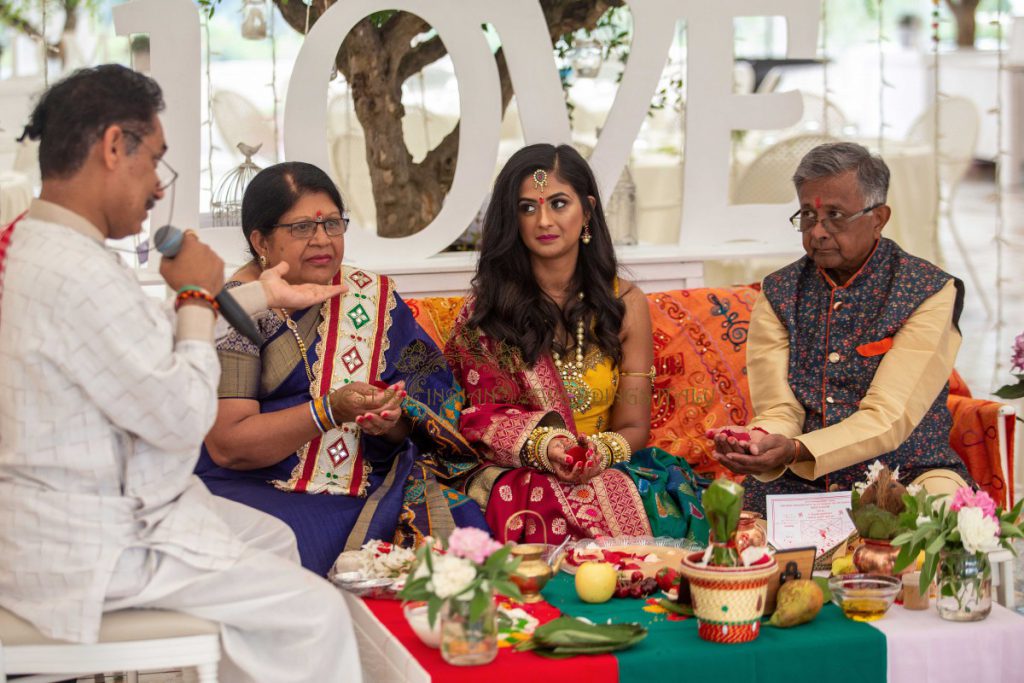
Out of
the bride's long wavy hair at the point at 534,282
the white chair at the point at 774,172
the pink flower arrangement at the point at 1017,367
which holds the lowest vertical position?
the pink flower arrangement at the point at 1017,367

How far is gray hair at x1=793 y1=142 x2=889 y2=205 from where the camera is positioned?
377cm

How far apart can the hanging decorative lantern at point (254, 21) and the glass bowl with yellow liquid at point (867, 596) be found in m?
3.59

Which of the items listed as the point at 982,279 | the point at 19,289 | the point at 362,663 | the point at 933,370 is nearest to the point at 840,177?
the point at 933,370

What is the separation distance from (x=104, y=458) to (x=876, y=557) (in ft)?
5.77

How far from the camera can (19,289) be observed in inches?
100.0

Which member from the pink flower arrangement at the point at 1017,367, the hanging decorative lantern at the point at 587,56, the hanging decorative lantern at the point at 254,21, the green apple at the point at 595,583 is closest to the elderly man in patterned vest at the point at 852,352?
the pink flower arrangement at the point at 1017,367

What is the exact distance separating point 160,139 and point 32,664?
106cm

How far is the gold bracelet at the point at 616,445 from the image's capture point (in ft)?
12.9

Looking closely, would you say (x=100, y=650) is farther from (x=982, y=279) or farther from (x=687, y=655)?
(x=982, y=279)

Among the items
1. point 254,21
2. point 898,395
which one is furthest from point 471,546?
point 254,21

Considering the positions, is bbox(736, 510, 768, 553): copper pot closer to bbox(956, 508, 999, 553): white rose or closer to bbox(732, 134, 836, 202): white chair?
bbox(956, 508, 999, 553): white rose

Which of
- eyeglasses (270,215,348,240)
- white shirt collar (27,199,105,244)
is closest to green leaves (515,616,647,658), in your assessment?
white shirt collar (27,199,105,244)

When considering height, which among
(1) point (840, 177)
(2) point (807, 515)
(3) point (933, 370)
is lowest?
(2) point (807, 515)

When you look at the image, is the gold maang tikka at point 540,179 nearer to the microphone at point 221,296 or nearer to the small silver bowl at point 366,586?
the small silver bowl at point 366,586
